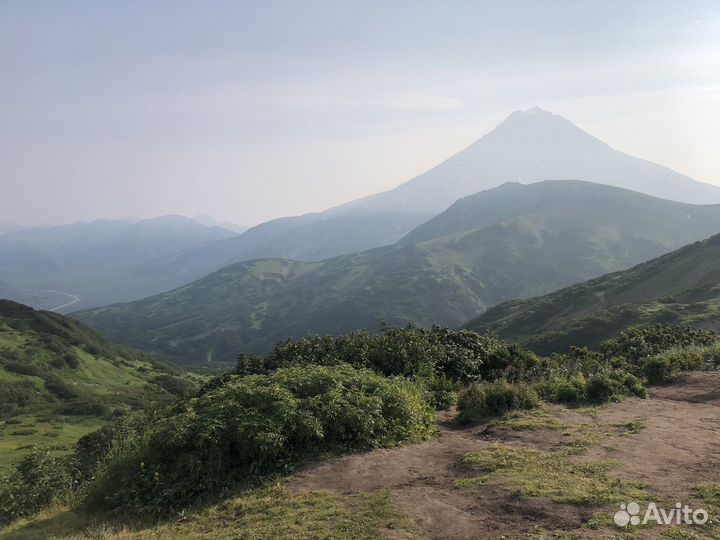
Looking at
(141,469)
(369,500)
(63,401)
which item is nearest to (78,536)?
(141,469)

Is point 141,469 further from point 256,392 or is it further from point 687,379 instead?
point 687,379

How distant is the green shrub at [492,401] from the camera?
13531 mm

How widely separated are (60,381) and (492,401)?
418ft

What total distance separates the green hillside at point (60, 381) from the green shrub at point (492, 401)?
5835 cm

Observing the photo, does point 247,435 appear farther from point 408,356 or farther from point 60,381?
point 60,381

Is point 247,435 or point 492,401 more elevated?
point 247,435

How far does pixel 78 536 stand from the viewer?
26.5 ft

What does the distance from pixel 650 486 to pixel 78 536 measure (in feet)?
33.7

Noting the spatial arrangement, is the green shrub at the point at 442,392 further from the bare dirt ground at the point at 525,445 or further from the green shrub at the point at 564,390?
the green shrub at the point at 564,390

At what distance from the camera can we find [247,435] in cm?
1002

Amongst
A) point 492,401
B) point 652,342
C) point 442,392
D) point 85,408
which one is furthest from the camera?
point 85,408

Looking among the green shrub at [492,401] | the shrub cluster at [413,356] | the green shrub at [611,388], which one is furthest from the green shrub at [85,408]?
the green shrub at [611,388]

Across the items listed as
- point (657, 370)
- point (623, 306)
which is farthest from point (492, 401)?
point (623, 306)

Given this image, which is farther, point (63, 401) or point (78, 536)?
point (63, 401)
